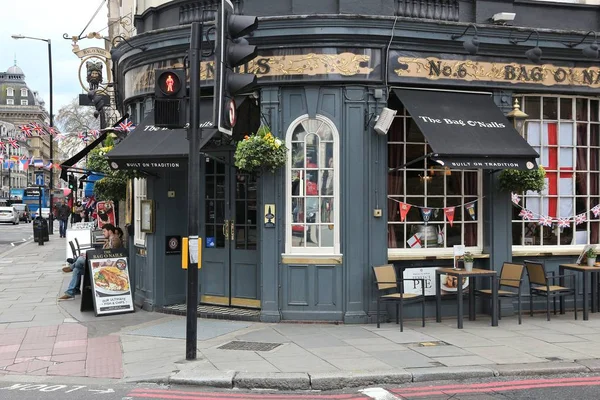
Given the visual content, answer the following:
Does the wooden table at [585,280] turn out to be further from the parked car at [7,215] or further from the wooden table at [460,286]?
the parked car at [7,215]

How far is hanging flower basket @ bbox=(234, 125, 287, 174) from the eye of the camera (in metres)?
9.97

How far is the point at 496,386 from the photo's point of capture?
710 centimetres

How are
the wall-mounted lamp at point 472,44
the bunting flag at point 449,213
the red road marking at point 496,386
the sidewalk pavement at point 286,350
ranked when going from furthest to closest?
the bunting flag at point 449,213, the wall-mounted lamp at point 472,44, the sidewalk pavement at point 286,350, the red road marking at point 496,386

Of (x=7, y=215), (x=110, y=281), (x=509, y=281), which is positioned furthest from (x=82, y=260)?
(x=7, y=215)

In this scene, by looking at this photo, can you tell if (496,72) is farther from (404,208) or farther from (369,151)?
(404,208)

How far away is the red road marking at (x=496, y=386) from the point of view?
22.6 ft

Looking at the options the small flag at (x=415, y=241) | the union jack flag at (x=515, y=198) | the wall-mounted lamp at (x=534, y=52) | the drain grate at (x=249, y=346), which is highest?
the wall-mounted lamp at (x=534, y=52)

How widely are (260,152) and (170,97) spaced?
2.27m

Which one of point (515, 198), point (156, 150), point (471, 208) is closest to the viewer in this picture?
point (156, 150)

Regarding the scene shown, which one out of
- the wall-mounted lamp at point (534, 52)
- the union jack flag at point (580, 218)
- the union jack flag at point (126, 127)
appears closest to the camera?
the wall-mounted lamp at point (534, 52)

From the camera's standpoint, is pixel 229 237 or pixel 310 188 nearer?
pixel 310 188

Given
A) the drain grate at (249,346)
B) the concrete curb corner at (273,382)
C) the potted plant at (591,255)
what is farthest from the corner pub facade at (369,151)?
the concrete curb corner at (273,382)

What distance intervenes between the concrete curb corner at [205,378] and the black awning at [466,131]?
4698 mm

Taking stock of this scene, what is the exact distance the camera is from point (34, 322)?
11180 millimetres
